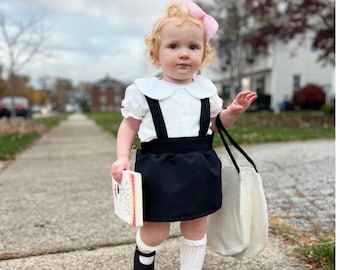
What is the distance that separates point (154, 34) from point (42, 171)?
12.1 ft

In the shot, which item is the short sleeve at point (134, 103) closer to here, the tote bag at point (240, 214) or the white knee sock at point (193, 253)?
the tote bag at point (240, 214)

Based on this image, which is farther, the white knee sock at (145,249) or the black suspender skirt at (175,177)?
the white knee sock at (145,249)

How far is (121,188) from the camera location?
169cm

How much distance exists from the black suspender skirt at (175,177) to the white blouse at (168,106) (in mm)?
24

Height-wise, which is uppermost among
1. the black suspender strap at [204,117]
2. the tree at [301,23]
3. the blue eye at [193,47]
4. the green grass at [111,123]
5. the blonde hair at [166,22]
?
the tree at [301,23]

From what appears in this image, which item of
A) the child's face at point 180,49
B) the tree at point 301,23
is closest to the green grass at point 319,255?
the child's face at point 180,49

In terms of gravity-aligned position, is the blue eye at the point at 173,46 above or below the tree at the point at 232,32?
below

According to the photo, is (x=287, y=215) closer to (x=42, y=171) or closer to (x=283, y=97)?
(x=42, y=171)

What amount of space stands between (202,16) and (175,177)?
679mm

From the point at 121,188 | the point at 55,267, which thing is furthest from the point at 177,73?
the point at 55,267

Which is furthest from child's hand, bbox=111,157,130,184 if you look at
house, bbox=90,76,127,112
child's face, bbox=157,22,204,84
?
house, bbox=90,76,127,112

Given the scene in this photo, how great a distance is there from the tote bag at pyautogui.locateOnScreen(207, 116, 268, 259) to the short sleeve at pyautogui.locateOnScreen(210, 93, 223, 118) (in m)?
0.04

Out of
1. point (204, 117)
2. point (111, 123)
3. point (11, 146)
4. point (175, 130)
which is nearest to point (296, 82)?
point (111, 123)

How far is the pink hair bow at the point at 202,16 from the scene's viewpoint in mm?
1713
